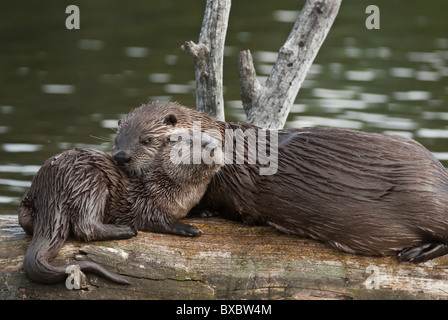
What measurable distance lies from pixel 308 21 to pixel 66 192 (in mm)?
2636

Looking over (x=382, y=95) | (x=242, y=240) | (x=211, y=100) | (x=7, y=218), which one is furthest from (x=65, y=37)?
(x=242, y=240)

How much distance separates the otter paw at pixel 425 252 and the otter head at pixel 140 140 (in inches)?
58.9

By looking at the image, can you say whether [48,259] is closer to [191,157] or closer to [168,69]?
[191,157]

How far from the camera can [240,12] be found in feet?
44.1

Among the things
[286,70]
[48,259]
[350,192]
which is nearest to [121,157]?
[48,259]

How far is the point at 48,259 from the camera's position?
4.14 m

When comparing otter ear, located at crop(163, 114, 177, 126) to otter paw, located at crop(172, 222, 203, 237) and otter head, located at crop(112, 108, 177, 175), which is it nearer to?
otter head, located at crop(112, 108, 177, 175)

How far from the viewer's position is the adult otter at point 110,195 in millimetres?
4230

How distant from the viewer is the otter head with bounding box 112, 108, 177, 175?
14.5 ft

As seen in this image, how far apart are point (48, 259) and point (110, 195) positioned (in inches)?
20.3

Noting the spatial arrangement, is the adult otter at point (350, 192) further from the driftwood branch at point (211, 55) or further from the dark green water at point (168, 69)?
Answer: the dark green water at point (168, 69)

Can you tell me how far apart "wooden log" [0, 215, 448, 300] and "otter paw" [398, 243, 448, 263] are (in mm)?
41

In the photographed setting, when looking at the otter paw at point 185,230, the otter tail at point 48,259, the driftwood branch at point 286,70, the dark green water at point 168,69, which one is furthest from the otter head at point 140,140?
the dark green water at point 168,69

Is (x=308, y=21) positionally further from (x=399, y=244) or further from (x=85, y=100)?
(x=85, y=100)
